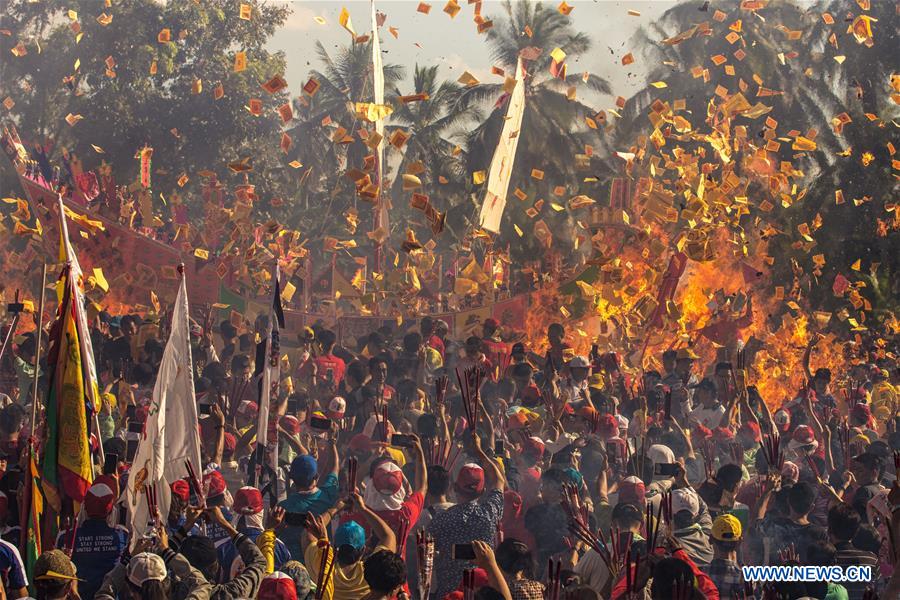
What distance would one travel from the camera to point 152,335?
47.4 ft

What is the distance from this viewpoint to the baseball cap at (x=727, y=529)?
6.74m

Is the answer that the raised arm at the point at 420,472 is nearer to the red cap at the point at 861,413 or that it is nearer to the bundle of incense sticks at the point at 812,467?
the bundle of incense sticks at the point at 812,467

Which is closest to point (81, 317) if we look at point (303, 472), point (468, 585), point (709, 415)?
point (303, 472)

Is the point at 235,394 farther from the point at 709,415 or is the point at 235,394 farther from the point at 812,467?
the point at 812,467

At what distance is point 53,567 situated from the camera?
5.54 meters

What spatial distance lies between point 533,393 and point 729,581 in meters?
4.59

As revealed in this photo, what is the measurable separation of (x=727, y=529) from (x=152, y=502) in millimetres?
3152

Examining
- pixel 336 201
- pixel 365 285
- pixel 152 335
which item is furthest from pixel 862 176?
Answer: pixel 336 201

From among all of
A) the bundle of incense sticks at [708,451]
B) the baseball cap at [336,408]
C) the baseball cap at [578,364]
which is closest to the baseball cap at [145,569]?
the baseball cap at [336,408]

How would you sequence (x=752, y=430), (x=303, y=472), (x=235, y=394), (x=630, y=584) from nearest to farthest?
(x=630, y=584)
(x=303, y=472)
(x=752, y=430)
(x=235, y=394)

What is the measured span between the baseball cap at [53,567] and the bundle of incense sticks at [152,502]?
83cm

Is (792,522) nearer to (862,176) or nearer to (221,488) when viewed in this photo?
(221,488)

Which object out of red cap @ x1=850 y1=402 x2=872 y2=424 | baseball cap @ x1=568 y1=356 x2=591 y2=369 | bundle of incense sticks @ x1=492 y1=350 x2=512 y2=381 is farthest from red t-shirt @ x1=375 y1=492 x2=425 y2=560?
bundle of incense sticks @ x1=492 y1=350 x2=512 y2=381

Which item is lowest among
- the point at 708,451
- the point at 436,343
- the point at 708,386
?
the point at 708,451
